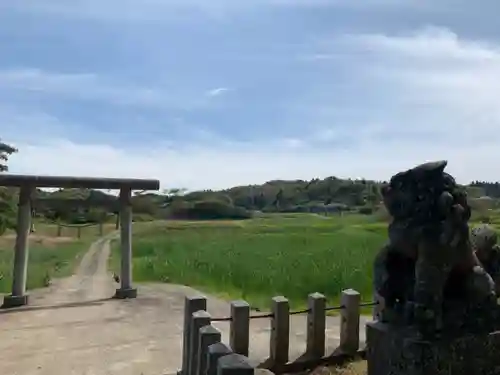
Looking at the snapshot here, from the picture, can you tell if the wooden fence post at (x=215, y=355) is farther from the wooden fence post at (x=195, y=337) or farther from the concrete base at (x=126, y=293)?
the concrete base at (x=126, y=293)

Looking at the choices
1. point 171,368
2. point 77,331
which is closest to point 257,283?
point 77,331

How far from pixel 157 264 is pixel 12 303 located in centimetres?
647

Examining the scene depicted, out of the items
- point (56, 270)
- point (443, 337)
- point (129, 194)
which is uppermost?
point (129, 194)

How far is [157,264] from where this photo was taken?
17578mm

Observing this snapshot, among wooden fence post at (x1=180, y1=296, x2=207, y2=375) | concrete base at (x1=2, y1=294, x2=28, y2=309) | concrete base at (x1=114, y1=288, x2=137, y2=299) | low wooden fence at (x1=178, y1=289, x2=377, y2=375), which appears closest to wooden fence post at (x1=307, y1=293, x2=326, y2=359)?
low wooden fence at (x1=178, y1=289, x2=377, y2=375)

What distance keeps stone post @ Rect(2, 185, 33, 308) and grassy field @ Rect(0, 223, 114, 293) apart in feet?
6.37

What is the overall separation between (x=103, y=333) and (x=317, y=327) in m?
4.08

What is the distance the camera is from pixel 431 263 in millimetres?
4184

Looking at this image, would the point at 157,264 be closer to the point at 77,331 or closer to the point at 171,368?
the point at 77,331

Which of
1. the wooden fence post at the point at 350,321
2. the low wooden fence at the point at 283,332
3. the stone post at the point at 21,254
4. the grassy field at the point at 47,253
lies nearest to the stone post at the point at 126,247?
the stone post at the point at 21,254

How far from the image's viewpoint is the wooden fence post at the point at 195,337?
5160mm

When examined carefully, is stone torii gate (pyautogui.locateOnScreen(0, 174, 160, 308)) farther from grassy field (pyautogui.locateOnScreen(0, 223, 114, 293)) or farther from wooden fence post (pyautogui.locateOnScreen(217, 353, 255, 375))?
wooden fence post (pyautogui.locateOnScreen(217, 353, 255, 375))

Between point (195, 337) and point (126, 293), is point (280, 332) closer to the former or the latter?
point (195, 337)

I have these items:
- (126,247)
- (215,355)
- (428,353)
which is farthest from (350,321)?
(126,247)
